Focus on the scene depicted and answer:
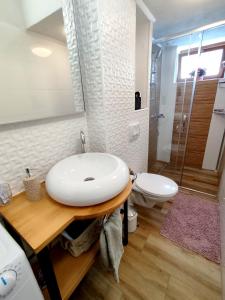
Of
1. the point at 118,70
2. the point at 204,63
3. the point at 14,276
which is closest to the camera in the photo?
the point at 14,276

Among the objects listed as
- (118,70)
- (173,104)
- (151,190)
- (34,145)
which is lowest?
(151,190)

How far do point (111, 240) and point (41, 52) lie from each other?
1196 millimetres

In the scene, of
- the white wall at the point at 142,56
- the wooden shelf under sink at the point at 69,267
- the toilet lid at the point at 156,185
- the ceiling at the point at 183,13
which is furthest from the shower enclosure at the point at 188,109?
the wooden shelf under sink at the point at 69,267

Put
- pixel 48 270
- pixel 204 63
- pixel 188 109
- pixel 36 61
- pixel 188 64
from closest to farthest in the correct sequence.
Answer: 1. pixel 48 270
2. pixel 36 61
3. pixel 188 64
4. pixel 188 109
5. pixel 204 63

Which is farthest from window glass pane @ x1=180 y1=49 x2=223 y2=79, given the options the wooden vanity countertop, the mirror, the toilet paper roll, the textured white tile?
the toilet paper roll

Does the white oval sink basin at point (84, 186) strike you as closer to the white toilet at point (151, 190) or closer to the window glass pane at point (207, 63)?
the white toilet at point (151, 190)

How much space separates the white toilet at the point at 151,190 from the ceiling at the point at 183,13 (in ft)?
5.52

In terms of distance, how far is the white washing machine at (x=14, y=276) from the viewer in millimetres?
396

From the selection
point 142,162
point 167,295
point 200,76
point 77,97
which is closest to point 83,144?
point 77,97

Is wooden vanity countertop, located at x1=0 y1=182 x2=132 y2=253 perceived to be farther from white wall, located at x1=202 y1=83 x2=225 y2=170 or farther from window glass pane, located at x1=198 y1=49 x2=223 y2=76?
window glass pane, located at x1=198 y1=49 x2=223 y2=76

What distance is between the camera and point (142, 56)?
165cm

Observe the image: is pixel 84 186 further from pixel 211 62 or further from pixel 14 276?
pixel 211 62

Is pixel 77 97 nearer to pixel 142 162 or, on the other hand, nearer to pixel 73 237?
pixel 73 237

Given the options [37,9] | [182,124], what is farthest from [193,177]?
[37,9]
